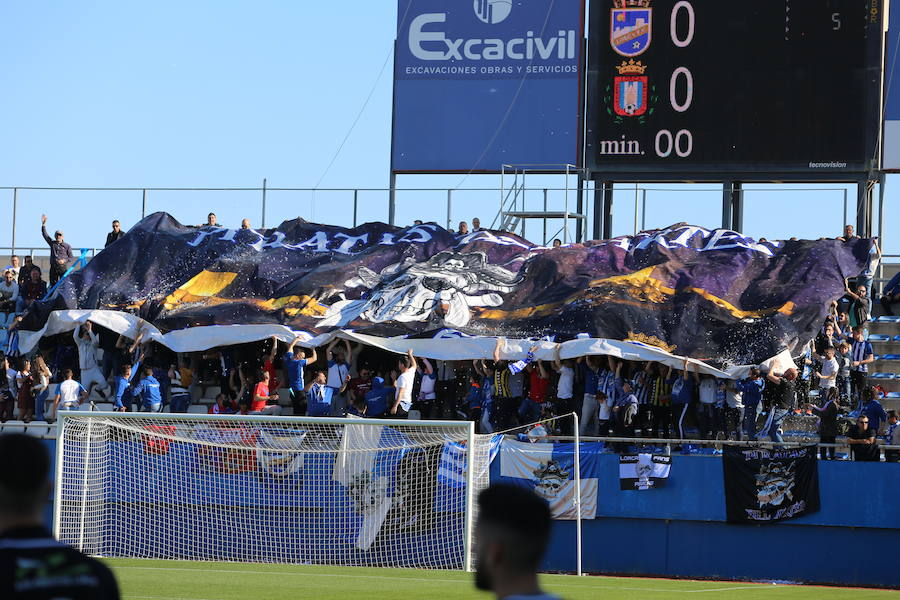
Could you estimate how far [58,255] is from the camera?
75.6ft

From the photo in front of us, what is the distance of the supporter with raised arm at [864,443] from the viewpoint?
1638cm

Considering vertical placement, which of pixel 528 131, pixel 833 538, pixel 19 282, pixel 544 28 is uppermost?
pixel 544 28

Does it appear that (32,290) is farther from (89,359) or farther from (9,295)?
(89,359)

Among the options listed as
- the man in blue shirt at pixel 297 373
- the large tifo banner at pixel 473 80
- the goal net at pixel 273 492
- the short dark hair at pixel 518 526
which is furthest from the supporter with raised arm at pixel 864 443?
the short dark hair at pixel 518 526

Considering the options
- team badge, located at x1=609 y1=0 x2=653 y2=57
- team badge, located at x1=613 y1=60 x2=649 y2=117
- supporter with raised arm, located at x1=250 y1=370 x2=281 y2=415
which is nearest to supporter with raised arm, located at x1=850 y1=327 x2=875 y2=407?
team badge, located at x1=613 y1=60 x2=649 y2=117

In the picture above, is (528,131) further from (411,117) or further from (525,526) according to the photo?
(525,526)

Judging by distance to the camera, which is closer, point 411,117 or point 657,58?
point 657,58

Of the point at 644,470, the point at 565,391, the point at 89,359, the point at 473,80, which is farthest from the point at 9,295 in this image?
the point at 644,470

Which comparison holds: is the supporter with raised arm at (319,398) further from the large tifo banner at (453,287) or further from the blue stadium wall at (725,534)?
the blue stadium wall at (725,534)

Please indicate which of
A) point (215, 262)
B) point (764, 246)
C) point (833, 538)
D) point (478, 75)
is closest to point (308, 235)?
point (215, 262)

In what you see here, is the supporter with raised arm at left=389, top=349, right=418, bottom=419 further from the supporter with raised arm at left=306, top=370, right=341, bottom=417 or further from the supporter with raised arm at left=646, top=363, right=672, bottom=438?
the supporter with raised arm at left=646, top=363, right=672, bottom=438

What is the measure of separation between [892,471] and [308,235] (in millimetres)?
10969

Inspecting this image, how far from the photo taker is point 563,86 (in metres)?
23.9

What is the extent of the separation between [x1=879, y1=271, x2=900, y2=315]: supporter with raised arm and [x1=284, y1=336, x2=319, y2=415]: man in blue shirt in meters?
9.36
